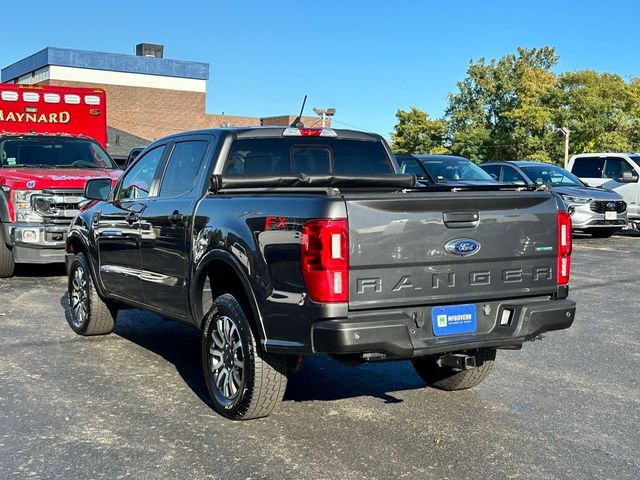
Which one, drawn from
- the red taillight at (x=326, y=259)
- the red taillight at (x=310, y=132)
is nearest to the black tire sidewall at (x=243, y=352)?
the red taillight at (x=326, y=259)

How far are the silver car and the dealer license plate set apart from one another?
506 inches

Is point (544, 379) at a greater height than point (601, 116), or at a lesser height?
lesser

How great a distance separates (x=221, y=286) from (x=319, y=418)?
1073 millimetres

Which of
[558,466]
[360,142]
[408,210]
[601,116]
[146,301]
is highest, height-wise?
[601,116]

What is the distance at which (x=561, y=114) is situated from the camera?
51844 mm

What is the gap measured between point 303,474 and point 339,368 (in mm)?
2383

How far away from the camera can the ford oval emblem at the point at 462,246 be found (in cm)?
467

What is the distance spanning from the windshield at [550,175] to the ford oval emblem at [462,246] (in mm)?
14335

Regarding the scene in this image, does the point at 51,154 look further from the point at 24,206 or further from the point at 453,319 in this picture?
the point at 453,319

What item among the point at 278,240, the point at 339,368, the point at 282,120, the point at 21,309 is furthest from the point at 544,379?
the point at 282,120

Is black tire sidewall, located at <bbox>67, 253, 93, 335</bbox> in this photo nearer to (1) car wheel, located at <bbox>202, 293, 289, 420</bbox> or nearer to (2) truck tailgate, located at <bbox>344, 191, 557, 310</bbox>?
(1) car wheel, located at <bbox>202, 293, 289, 420</bbox>

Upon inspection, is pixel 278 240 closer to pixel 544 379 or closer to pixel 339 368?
pixel 339 368

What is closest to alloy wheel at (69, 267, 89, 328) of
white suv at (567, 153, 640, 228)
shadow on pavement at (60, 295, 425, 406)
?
shadow on pavement at (60, 295, 425, 406)

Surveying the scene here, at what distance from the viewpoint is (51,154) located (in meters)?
12.6
